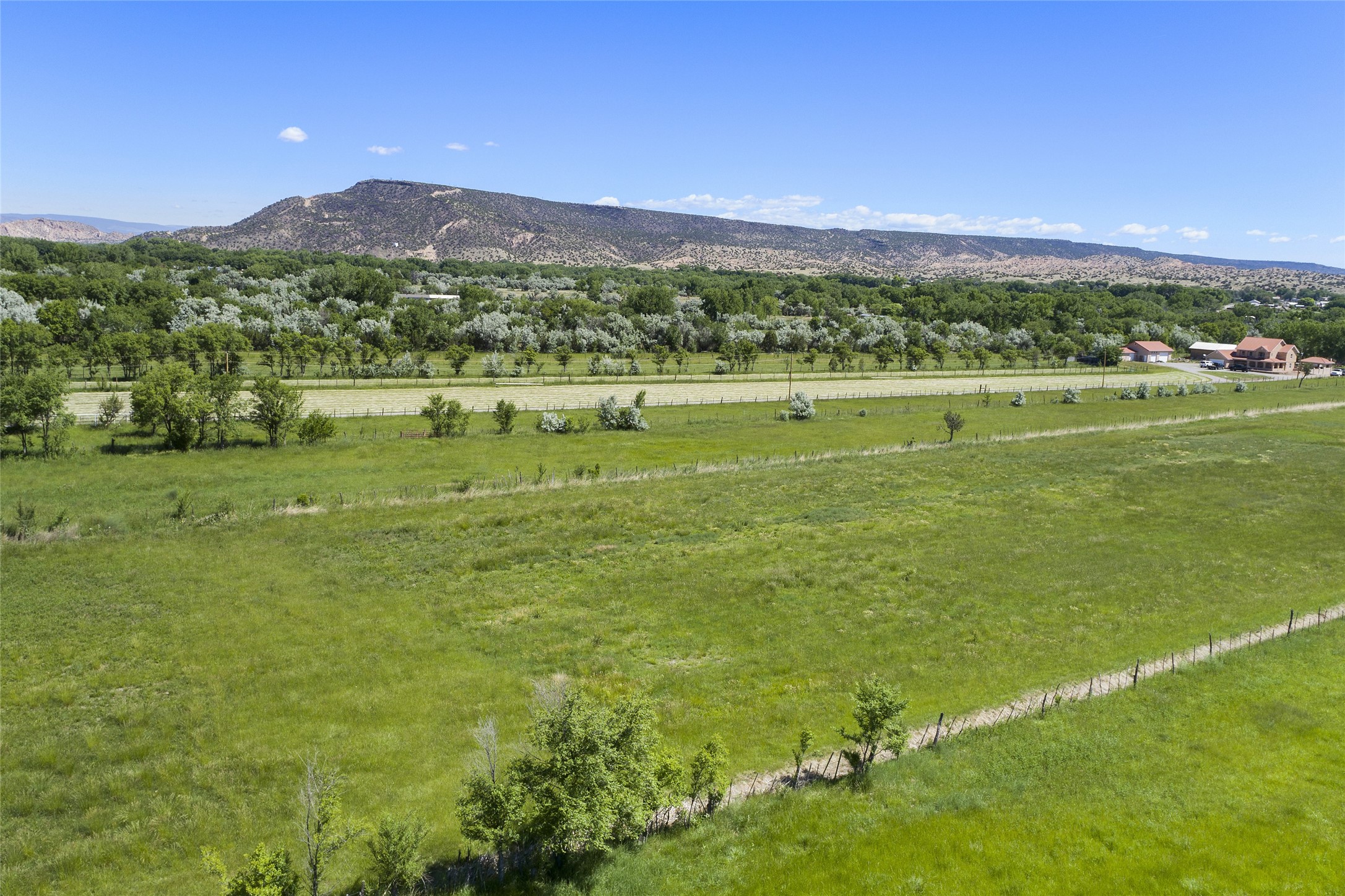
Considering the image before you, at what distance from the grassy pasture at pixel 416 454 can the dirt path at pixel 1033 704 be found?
31892mm

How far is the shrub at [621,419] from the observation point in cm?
6575

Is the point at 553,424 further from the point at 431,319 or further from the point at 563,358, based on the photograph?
the point at 431,319

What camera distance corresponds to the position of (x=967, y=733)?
20.0 m

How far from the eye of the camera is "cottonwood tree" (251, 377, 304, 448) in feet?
176

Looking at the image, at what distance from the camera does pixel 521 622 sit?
2758cm

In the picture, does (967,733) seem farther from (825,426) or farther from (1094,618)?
(825,426)

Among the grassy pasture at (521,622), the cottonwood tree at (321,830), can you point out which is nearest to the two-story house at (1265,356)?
the grassy pasture at (521,622)

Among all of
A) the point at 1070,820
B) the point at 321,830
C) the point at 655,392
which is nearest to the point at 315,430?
the point at 655,392

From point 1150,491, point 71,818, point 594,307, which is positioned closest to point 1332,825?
point 71,818

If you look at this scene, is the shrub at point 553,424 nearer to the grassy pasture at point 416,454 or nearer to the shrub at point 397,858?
the grassy pasture at point 416,454

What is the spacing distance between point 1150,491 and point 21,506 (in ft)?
198

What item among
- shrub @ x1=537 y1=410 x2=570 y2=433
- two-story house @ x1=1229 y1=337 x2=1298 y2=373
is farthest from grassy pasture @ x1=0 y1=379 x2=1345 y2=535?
two-story house @ x1=1229 y1=337 x2=1298 y2=373

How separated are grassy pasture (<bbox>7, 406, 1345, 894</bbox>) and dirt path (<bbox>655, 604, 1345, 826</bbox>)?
593mm

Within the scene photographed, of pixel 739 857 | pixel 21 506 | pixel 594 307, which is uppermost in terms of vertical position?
pixel 594 307
